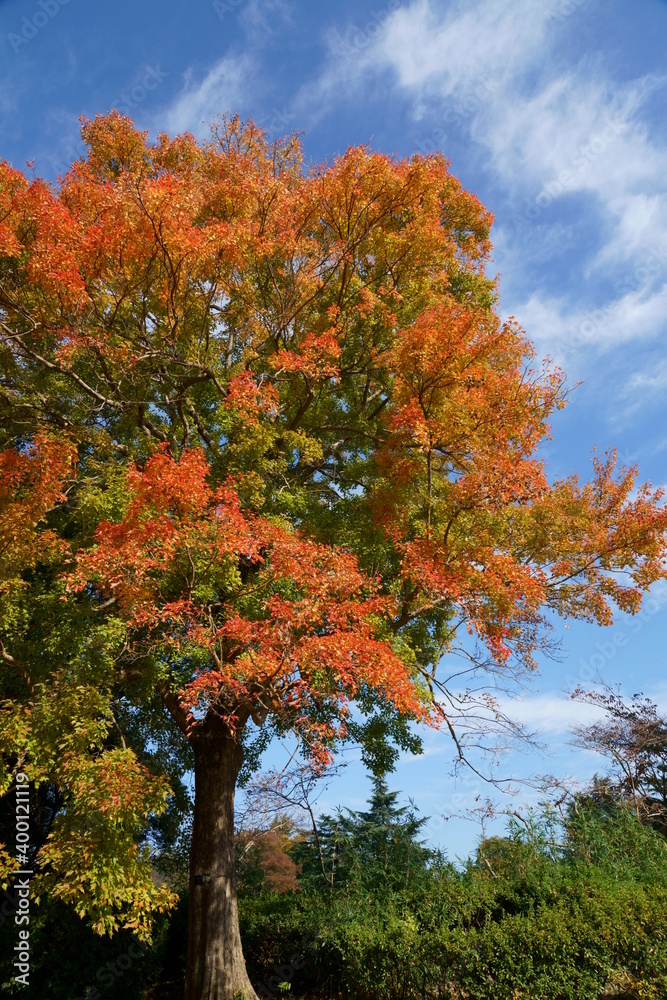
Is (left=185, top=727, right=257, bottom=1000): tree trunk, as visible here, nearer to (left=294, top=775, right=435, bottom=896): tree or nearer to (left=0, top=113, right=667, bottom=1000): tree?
(left=0, top=113, right=667, bottom=1000): tree

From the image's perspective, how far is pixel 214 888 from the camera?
897 centimetres

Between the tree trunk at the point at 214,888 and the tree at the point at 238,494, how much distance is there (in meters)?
0.04

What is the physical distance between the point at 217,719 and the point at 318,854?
395cm

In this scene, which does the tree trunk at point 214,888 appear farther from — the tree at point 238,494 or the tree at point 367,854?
the tree at point 367,854

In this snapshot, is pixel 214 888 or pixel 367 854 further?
pixel 367 854

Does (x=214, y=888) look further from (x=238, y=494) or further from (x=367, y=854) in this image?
(x=238, y=494)

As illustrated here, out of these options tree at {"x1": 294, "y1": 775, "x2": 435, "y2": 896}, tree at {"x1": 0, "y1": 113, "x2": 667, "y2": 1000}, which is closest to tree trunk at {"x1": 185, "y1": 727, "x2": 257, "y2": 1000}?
tree at {"x1": 0, "y1": 113, "x2": 667, "y2": 1000}

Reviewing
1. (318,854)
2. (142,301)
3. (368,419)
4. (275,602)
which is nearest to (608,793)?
(318,854)

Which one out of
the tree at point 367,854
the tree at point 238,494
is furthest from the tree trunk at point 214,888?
the tree at point 367,854

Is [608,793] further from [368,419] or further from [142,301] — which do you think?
[142,301]

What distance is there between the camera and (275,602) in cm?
791

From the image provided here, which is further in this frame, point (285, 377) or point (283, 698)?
point (285, 377)

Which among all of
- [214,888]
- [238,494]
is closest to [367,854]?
[214,888]

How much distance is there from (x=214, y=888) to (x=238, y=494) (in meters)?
5.43
